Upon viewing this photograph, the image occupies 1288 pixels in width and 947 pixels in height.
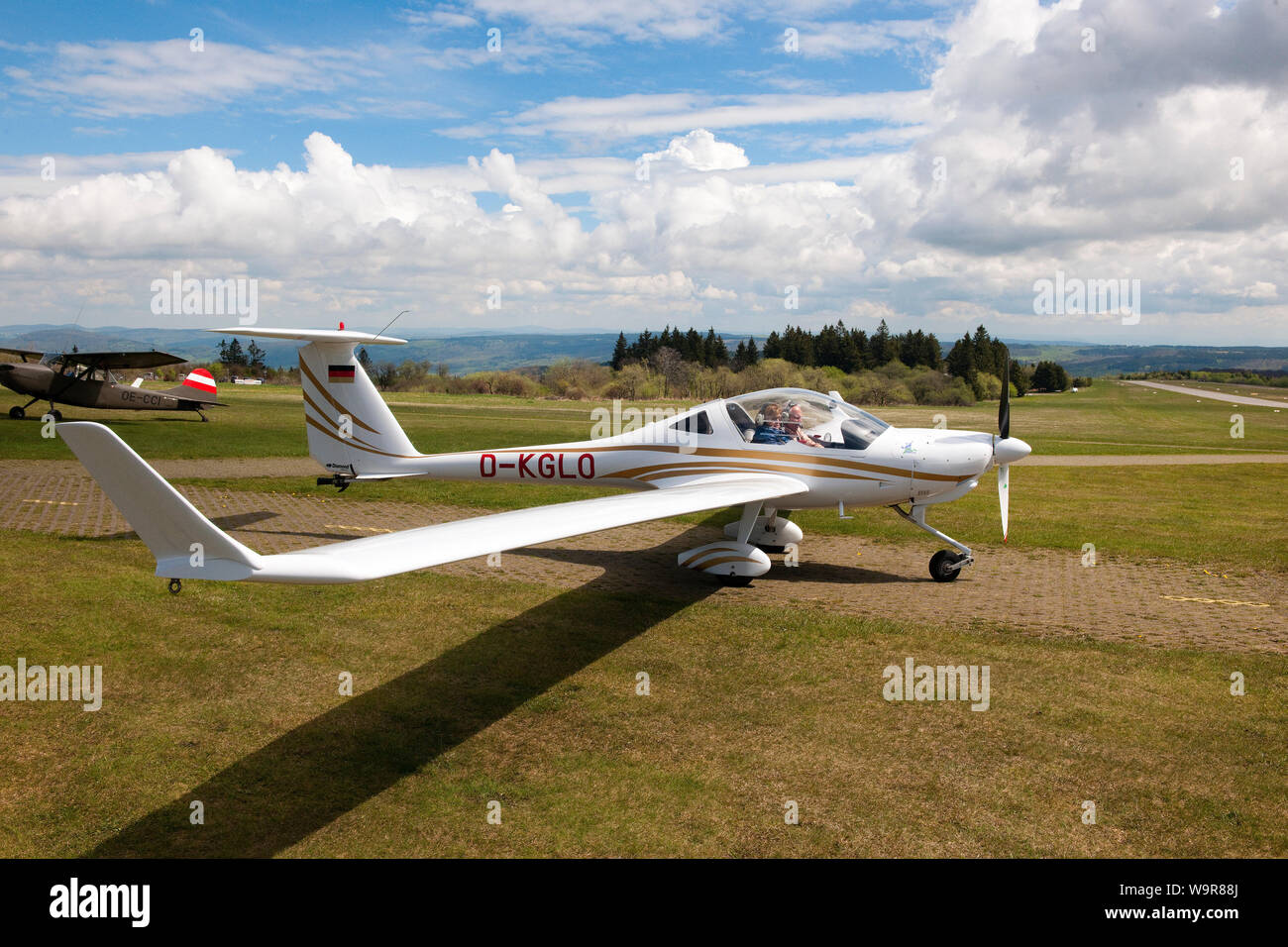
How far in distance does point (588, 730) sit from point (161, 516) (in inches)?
146

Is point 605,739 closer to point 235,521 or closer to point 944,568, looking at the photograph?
point 944,568

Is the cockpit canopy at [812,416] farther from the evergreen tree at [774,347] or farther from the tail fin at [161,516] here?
the evergreen tree at [774,347]

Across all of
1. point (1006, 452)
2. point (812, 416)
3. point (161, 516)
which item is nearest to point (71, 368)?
point (812, 416)

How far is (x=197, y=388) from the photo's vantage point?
38.1 meters

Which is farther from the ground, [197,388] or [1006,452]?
[197,388]

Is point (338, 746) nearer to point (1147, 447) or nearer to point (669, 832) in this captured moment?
point (669, 832)

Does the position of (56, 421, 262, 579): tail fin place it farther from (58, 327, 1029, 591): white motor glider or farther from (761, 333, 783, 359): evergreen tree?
(761, 333, 783, 359): evergreen tree

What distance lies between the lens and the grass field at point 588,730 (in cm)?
526

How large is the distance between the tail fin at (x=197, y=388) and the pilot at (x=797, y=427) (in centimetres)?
3433

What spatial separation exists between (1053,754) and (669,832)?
3307mm

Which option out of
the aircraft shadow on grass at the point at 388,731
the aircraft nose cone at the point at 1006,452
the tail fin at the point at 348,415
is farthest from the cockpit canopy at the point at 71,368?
the aircraft nose cone at the point at 1006,452

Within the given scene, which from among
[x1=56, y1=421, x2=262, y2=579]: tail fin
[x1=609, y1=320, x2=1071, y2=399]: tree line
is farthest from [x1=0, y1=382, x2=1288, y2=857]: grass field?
[x1=609, y1=320, x2=1071, y2=399]: tree line

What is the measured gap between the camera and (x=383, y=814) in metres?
5.42
